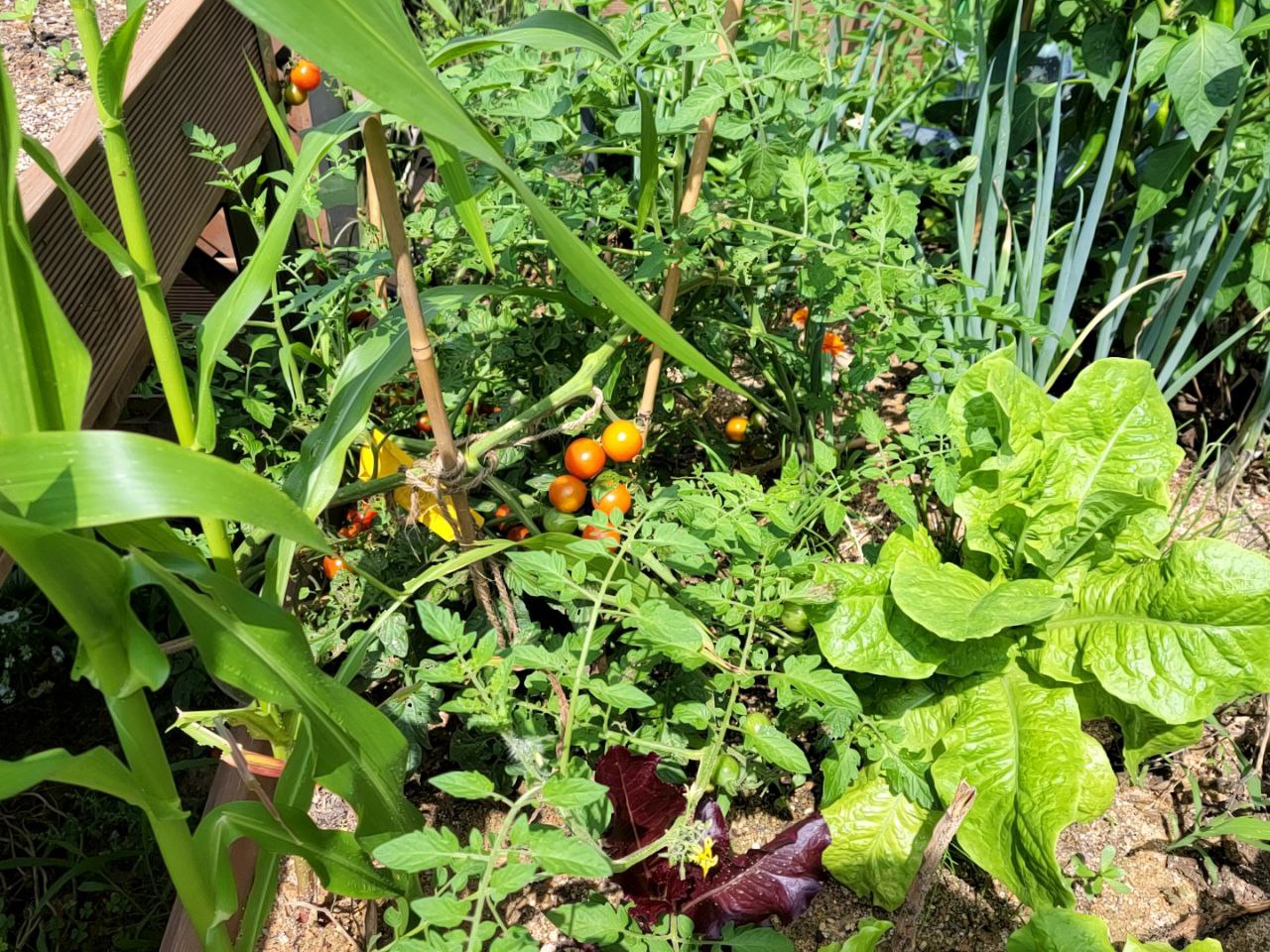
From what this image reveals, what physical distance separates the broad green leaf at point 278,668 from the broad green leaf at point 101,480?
142mm

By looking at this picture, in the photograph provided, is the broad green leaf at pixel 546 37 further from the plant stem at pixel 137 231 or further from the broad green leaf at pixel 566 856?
the broad green leaf at pixel 566 856

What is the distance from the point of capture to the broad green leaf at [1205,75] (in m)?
1.55

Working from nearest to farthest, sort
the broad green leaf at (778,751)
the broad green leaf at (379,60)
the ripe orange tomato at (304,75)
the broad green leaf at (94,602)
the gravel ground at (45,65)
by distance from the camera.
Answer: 1. the broad green leaf at (379,60)
2. the broad green leaf at (94,602)
3. the broad green leaf at (778,751)
4. the gravel ground at (45,65)
5. the ripe orange tomato at (304,75)

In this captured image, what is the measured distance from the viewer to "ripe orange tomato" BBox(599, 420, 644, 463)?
1423 millimetres

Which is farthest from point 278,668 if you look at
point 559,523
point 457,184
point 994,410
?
point 994,410

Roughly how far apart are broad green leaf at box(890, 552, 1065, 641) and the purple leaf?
0.99 feet

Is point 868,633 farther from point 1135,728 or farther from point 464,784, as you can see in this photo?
point 464,784

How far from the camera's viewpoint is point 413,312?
40.6 inches

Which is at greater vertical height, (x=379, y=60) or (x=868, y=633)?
(x=379, y=60)

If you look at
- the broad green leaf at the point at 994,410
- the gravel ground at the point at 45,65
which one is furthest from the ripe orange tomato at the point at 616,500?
the gravel ground at the point at 45,65

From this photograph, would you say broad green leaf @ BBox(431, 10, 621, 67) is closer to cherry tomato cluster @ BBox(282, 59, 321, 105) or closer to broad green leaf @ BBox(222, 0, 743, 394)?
broad green leaf @ BBox(222, 0, 743, 394)

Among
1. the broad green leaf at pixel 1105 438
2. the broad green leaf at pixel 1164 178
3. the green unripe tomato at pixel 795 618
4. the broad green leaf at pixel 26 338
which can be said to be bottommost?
the green unripe tomato at pixel 795 618

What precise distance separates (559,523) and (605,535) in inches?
2.8

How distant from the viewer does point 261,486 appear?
2.33ft
